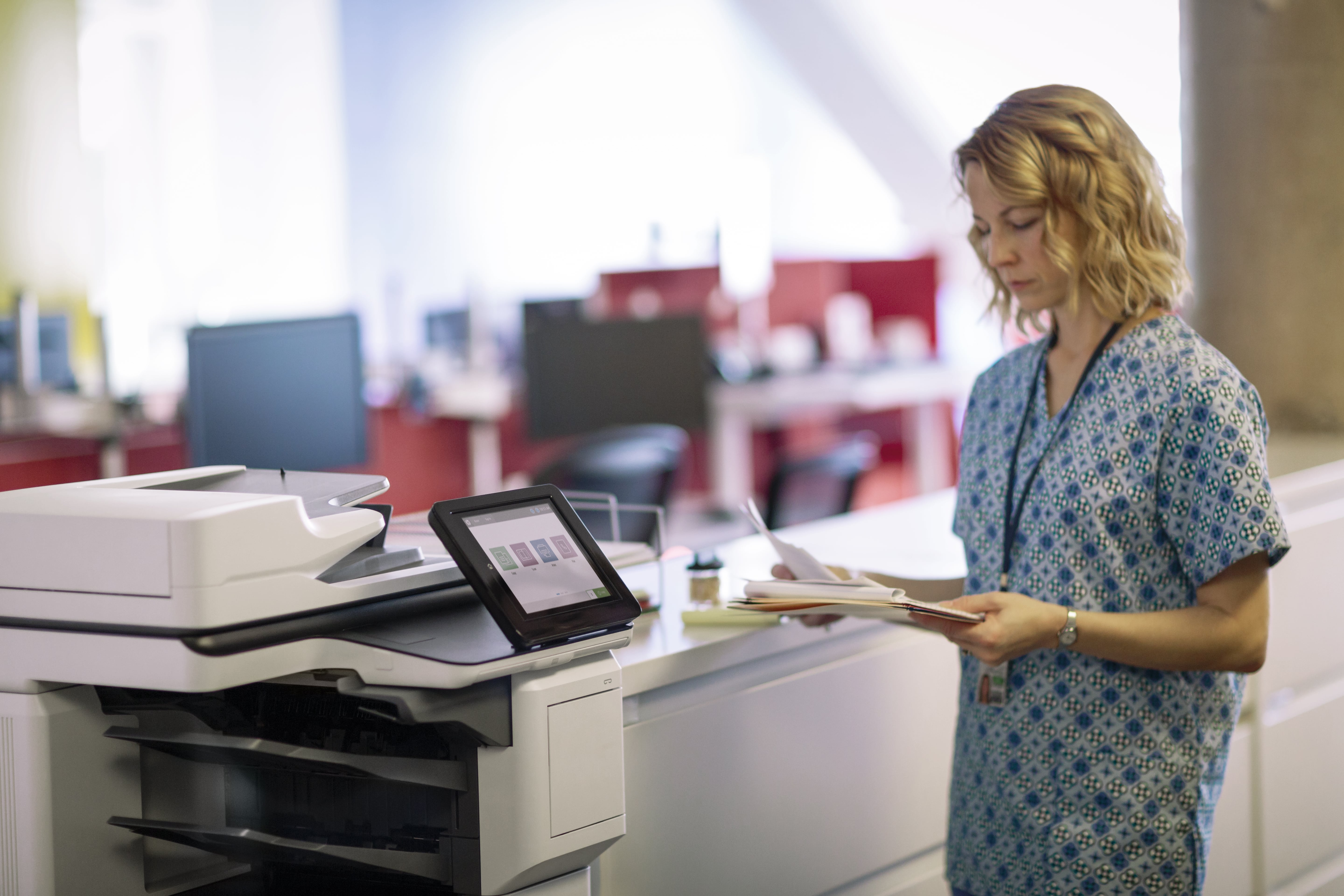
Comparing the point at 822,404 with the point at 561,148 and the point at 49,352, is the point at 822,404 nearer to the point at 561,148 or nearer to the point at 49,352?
the point at 561,148

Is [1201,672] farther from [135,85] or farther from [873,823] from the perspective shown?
[135,85]

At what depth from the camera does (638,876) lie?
1495 millimetres

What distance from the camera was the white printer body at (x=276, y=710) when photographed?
1.09 metres

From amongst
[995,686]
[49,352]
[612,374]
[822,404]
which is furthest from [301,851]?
[822,404]

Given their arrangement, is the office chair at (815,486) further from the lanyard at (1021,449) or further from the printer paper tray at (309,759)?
the printer paper tray at (309,759)

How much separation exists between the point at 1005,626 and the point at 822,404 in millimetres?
4505

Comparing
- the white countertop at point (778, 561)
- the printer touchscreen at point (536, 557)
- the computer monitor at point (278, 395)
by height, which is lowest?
the white countertop at point (778, 561)

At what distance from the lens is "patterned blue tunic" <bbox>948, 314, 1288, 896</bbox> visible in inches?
51.4

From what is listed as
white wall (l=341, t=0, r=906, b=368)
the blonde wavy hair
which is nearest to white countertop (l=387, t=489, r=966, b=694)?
the blonde wavy hair

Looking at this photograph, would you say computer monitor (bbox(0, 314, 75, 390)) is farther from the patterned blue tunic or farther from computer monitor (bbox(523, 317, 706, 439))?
the patterned blue tunic

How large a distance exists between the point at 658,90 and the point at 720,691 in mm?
7141

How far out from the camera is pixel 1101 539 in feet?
4.48

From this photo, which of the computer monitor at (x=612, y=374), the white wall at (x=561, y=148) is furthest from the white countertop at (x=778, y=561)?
the white wall at (x=561, y=148)

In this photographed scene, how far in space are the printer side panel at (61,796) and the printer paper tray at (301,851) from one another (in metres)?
0.03
